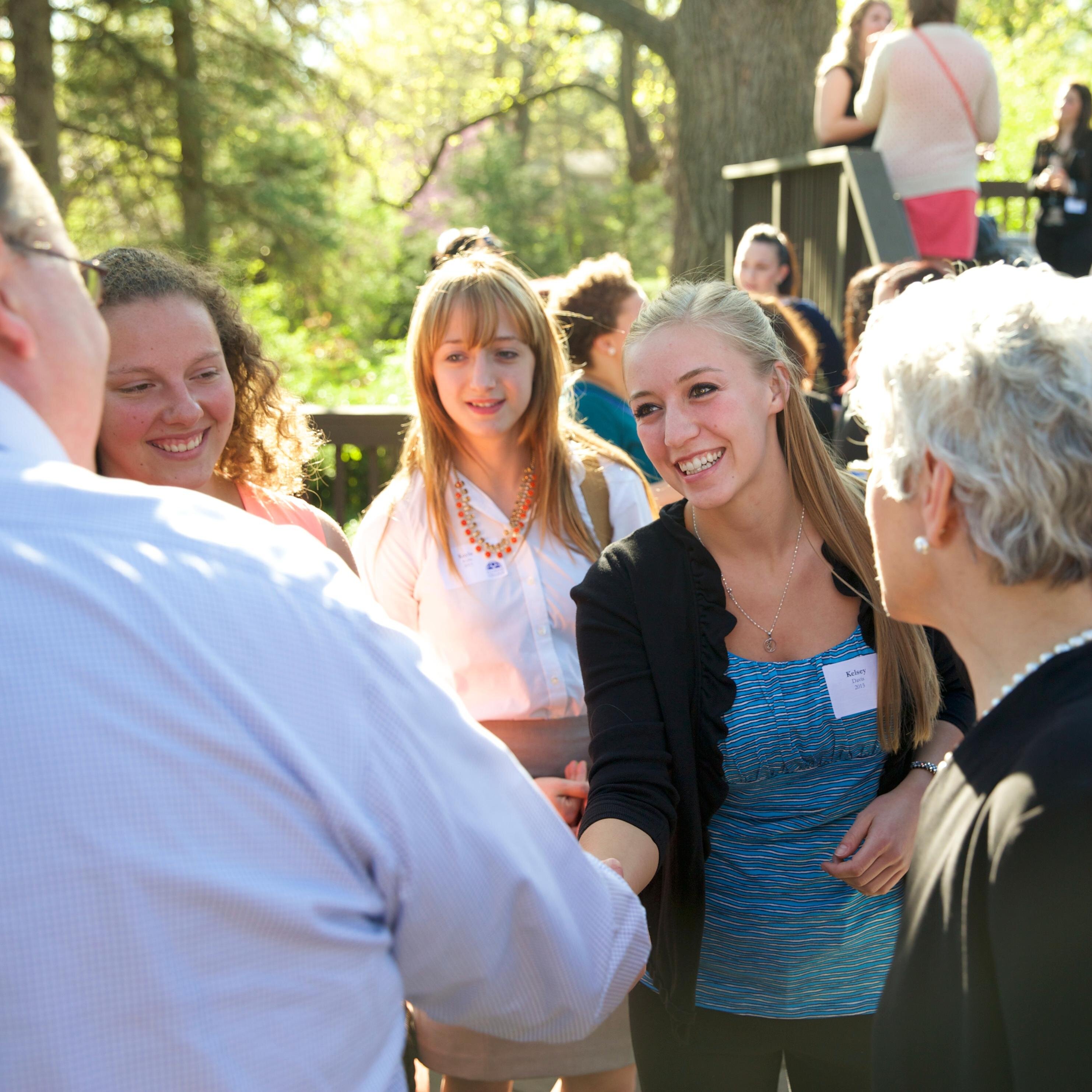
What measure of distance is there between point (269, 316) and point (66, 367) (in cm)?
1360

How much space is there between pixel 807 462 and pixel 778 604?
1.08 feet

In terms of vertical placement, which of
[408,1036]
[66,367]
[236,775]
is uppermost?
[66,367]

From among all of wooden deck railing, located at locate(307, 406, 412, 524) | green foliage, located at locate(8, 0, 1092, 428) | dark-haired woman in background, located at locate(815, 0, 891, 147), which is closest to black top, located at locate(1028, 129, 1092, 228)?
dark-haired woman in background, located at locate(815, 0, 891, 147)

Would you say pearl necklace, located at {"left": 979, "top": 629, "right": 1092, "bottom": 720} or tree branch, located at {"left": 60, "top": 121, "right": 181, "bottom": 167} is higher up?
tree branch, located at {"left": 60, "top": 121, "right": 181, "bottom": 167}

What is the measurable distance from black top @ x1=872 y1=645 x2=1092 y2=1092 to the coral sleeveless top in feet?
5.34

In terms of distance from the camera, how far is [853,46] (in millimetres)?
6816

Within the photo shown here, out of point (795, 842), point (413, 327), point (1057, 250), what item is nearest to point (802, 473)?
point (795, 842)

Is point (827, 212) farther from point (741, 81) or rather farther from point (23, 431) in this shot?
point (23, 431)

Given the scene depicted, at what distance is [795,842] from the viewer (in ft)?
6.89

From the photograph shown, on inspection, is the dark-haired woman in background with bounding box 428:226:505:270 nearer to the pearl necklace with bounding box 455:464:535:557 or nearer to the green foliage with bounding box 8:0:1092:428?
the green foliage with bounding box 8:0:1092:428

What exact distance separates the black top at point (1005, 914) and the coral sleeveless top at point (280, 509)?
1626 millimetres

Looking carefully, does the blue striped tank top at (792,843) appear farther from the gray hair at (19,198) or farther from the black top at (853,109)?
the black top at (853,109)

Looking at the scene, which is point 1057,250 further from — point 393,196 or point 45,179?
point 393,196

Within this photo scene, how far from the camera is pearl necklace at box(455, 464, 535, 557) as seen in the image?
3074 millimetres
